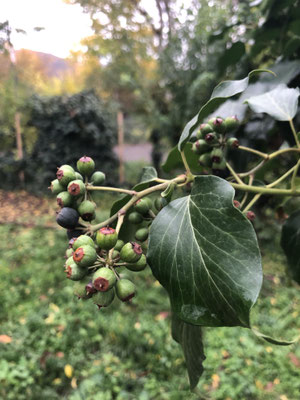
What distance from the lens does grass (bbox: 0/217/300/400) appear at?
1.74 m

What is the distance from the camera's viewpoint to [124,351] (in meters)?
1.99

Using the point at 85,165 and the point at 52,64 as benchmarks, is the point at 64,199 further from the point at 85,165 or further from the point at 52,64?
the point at 52,64

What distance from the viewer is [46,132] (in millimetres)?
5273

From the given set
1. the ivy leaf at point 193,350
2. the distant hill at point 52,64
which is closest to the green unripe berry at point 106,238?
the ivy leaf at point 193,350

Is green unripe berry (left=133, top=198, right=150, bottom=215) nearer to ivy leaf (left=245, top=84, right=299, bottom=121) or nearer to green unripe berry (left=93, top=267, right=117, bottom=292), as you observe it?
green unripe berry (left=93, top=267, right=117, bottom=292)

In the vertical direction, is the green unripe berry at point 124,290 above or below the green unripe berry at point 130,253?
below

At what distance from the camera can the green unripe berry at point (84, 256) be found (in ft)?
1.20

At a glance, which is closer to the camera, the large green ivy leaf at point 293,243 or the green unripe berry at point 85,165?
the green unripe berry at point 85,165

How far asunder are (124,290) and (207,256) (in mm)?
113

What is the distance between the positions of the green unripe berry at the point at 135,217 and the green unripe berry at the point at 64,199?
0.09 m

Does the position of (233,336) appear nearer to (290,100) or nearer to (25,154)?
(290,100)

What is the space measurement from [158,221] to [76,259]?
0.11 meters

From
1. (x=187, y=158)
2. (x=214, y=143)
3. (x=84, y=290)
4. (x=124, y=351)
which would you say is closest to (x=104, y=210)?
(x=124, y=351)

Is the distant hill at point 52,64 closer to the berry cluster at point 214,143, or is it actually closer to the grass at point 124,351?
the grass at point 124,351
